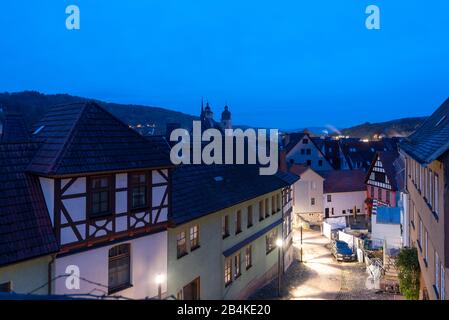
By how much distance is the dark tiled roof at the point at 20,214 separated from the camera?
403 inches

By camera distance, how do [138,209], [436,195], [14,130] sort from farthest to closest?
[14,130], [138,209], [436,195]

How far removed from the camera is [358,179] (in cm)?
4719

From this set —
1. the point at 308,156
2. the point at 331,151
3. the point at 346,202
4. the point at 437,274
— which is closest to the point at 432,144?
the point at 437,274

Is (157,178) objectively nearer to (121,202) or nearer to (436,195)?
(121,202)

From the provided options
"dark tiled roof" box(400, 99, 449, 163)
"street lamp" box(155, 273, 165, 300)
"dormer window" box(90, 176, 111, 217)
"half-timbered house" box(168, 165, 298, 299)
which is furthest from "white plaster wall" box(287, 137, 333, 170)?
"dormer window" box(90, 176, 111, 217)

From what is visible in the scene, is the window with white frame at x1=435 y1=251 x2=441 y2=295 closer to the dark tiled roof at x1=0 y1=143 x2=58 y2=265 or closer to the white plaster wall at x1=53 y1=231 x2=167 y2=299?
the white plaster wall at x1=53 y1=231 x2=167 y2=299

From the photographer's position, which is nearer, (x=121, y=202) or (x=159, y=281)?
(x=121, y=202)

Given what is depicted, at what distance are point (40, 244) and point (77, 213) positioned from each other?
4.63ft

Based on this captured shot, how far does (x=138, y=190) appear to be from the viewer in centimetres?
1359

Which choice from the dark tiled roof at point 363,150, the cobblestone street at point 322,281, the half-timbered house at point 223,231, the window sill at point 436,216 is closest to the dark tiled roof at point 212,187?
the half-timbered house at point 223,231

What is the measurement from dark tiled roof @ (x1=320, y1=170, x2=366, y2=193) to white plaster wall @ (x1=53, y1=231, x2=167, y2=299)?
34.0 meters

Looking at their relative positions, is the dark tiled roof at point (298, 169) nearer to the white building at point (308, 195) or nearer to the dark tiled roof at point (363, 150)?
the white building at point (308, 195)

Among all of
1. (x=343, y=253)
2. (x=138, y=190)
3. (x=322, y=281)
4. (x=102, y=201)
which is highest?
(x=138, y=190)

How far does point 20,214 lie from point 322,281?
2059cm
